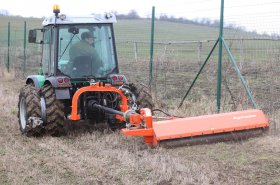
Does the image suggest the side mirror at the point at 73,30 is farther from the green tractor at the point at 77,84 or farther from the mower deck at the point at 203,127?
the mower deck at the point at 203,127

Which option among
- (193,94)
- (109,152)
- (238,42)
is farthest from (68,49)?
(193,94)

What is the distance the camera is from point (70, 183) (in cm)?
520

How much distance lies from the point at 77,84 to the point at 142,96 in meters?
1.09

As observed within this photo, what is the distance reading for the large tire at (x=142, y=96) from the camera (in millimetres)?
8047

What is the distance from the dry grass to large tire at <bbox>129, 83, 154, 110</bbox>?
2.62ft

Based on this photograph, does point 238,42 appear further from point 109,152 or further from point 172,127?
point 109,152

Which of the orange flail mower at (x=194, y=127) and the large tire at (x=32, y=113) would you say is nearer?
the orange flail mower at (x=194, y=127)

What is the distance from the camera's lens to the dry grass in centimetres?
526

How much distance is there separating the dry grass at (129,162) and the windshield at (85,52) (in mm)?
1166

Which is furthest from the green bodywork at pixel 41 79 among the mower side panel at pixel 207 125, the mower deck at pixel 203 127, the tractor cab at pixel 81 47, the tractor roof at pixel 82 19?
the mower side panel at pixel 207 125

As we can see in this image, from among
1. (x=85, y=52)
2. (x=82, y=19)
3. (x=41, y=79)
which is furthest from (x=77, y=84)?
(x=82, y=19)

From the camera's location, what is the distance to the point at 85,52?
8.05 meters

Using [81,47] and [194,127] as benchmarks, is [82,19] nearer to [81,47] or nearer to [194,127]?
[81,47]

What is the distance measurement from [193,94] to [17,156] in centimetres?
610
